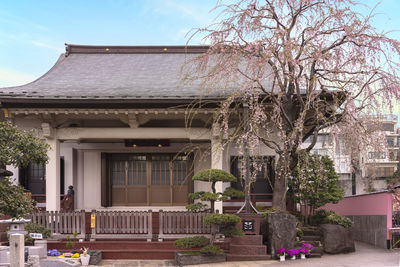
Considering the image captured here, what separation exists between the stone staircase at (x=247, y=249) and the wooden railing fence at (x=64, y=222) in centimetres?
453

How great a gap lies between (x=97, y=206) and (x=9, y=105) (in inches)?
216

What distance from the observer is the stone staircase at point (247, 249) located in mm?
11188

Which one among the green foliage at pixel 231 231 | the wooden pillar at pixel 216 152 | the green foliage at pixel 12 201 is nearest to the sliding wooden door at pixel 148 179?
the wooden pillar at pixel 216 152

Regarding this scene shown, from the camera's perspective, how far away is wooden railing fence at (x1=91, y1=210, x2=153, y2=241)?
12.1m

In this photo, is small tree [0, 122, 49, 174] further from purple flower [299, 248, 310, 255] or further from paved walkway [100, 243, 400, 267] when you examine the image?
purple flower [299, 248, 310, 255]

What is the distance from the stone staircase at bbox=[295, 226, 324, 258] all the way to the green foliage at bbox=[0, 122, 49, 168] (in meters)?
7.57

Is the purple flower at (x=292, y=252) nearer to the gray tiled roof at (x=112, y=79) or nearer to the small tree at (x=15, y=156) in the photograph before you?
the gray tiled roof at (x=112, y=79)

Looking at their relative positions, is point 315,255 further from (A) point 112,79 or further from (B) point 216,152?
(A) point 112,79

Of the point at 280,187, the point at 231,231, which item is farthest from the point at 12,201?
the point at 280,187

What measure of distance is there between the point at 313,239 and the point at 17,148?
29.1 ft

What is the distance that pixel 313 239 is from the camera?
12.4 metres

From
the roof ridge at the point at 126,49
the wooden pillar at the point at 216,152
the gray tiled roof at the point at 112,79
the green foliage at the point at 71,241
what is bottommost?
the green foliage at the point at 71,241

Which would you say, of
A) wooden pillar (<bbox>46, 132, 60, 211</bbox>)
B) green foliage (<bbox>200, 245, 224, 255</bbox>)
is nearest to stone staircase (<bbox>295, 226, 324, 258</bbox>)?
green foliage (<bbox>200, 245, 224, 255</bbox>)

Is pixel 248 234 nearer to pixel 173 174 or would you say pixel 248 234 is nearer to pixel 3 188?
pixel 173 174
